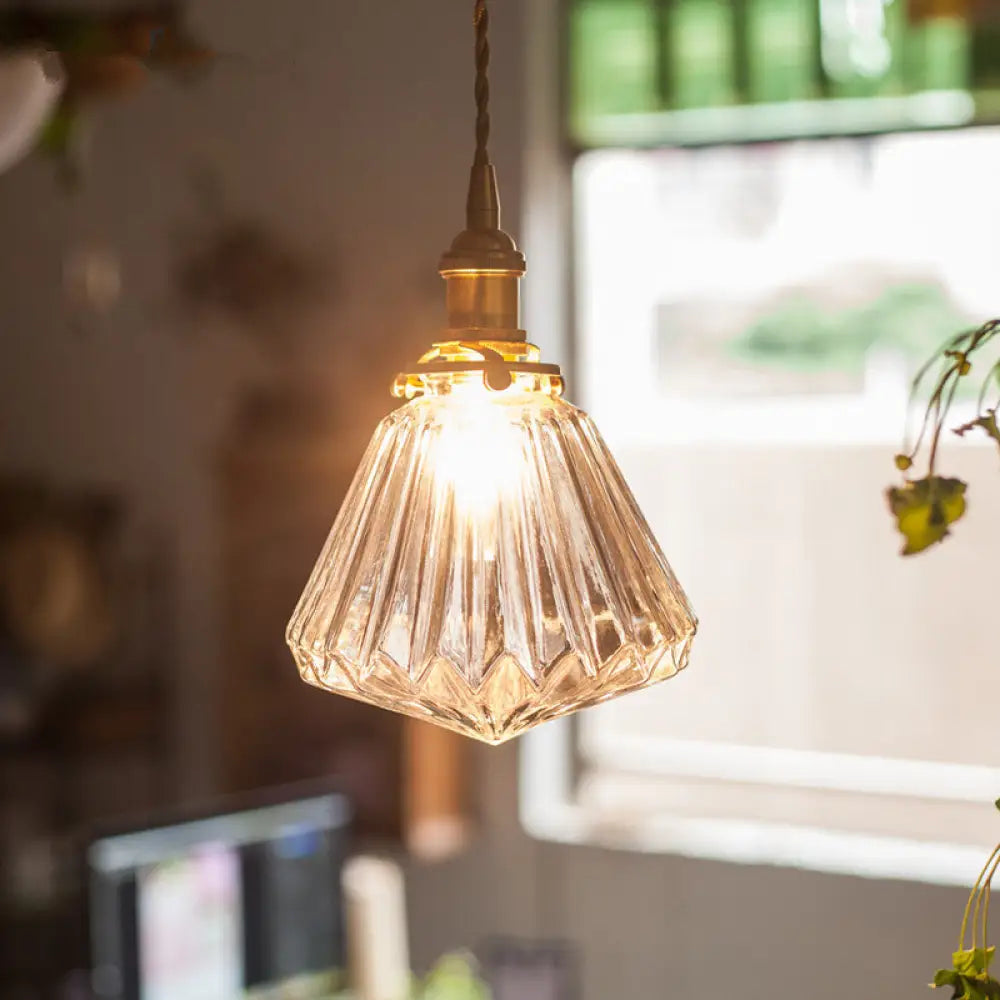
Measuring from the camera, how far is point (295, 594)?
305cm

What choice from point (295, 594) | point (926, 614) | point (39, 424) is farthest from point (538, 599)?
point (39, 424)

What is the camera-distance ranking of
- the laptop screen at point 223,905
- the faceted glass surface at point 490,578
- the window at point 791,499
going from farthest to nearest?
the window at point 791,499 → the laptop screen at point 223,905 → the faceted glass surface at point 490,578

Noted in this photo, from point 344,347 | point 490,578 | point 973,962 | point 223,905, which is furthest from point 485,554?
point 344,347

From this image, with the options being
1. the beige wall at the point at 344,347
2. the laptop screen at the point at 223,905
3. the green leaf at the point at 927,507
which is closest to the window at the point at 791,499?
the beige wall at the point at 344,347

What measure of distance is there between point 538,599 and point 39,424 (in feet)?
9.59

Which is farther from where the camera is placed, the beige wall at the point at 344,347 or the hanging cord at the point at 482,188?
the beige wall at the point at 344,347

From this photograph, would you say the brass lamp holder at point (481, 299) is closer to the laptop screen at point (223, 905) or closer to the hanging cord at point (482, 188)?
the hanging cord at point (482, 188)

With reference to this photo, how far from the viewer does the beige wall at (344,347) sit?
2.69m

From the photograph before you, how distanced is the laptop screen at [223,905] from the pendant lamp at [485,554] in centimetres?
160

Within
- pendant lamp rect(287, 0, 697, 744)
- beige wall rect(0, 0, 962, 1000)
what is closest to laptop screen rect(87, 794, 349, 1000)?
beige wall rect(0, 0, 962, 1000)

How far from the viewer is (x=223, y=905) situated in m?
2.23

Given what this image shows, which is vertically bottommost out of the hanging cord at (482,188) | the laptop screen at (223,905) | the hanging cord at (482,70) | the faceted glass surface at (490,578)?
the laptop screen at (223,905)

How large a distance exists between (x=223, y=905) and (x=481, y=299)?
5.80 ft

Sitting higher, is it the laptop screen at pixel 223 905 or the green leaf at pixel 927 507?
the green leaf at pixel 927 507
